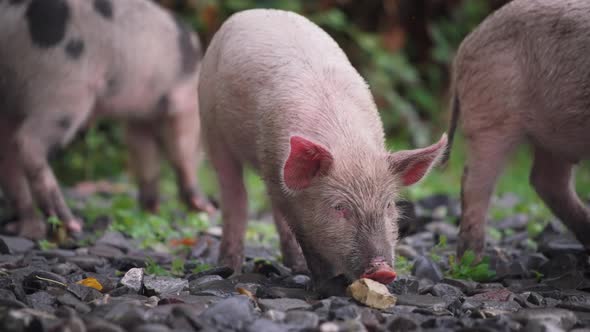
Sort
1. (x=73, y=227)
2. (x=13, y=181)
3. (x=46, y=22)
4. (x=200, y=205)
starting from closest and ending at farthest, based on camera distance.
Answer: (x=46, y=22)
(x=73, y=227)
(x=13, y=181)
(x=200, y=205)

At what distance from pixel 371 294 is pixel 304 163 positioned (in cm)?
73

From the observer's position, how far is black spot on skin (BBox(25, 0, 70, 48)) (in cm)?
586

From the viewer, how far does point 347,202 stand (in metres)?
3.81

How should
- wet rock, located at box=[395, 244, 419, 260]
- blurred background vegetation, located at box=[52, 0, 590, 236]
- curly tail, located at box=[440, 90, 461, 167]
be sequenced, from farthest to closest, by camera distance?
blurred background vegetation, located at box=[52, 0, 590, 236], wet rock, located at box=[395, 244, 419, 260], curly tail, located at box=[440, 90, 461, 167]

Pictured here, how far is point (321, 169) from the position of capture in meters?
3.85

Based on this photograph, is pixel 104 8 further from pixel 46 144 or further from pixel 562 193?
pixel 562 193

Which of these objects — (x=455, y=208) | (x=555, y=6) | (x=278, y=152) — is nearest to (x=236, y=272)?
(x=278, y=152)

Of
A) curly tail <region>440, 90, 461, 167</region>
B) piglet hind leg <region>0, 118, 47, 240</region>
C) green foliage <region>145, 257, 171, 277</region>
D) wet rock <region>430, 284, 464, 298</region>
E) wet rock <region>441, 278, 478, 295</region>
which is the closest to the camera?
wet rock <region>430, 284, 464, 298</region>

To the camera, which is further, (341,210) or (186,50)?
(186,50)

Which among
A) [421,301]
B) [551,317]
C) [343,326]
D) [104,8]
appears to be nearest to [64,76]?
[104,8]

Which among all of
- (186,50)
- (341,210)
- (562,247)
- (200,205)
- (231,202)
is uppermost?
(186,50)

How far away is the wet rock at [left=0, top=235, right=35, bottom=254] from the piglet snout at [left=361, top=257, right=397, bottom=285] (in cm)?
253

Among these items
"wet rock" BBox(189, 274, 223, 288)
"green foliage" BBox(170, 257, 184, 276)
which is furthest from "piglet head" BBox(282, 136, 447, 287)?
"green foliage" BBox(170, 257, 184, 276)

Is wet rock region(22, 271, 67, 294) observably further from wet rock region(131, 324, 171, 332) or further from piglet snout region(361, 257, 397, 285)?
piglet snout region(361, 257, 397, 285)
